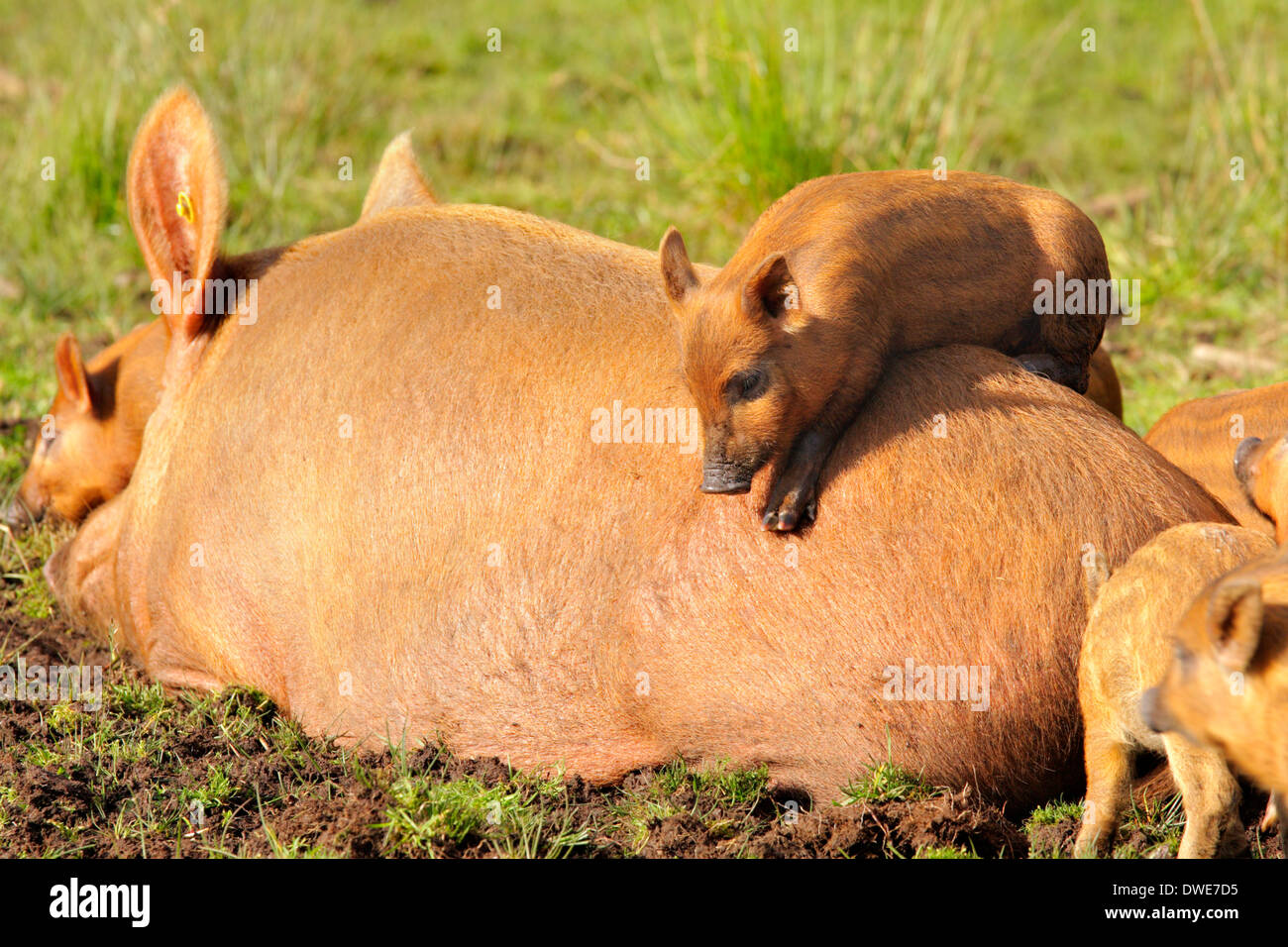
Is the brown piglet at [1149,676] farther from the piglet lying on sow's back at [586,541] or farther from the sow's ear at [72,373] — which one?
the sow's ear at [72,373]

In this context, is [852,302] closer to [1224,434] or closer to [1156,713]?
[1156,713]

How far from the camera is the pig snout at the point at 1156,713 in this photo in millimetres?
2338

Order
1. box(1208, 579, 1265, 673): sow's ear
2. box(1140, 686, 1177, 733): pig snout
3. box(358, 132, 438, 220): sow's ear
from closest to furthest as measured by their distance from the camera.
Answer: box(1208, 579, 1265, 673): sow's ear
box(1140, 686, 1177, 733): pig snout
box(358, 132, 438, 220): sow's ear

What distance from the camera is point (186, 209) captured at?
365cm

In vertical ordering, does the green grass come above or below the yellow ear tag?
below

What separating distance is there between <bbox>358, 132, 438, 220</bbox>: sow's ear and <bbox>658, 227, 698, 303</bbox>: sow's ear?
4.04 feet

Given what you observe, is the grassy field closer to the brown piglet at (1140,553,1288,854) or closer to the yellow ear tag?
the brown piglet at (1140,553,1288,854)

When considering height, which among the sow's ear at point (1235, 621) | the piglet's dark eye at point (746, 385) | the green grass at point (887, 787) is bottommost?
the green grass at point (887, 787)

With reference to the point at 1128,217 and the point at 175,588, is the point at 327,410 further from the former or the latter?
the point at 1128,217

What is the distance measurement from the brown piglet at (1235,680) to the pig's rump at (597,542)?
383mm

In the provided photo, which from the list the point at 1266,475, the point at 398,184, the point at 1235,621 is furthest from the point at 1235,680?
the point at 398,184

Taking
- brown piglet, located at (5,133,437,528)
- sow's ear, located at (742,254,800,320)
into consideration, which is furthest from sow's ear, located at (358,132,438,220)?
sow's ear, located at (742,254,800,320)

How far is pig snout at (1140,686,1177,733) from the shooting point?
2338 millimetres

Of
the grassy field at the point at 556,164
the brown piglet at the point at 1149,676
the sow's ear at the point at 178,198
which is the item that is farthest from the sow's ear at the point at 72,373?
the brown piglet at the point at 1149,676
